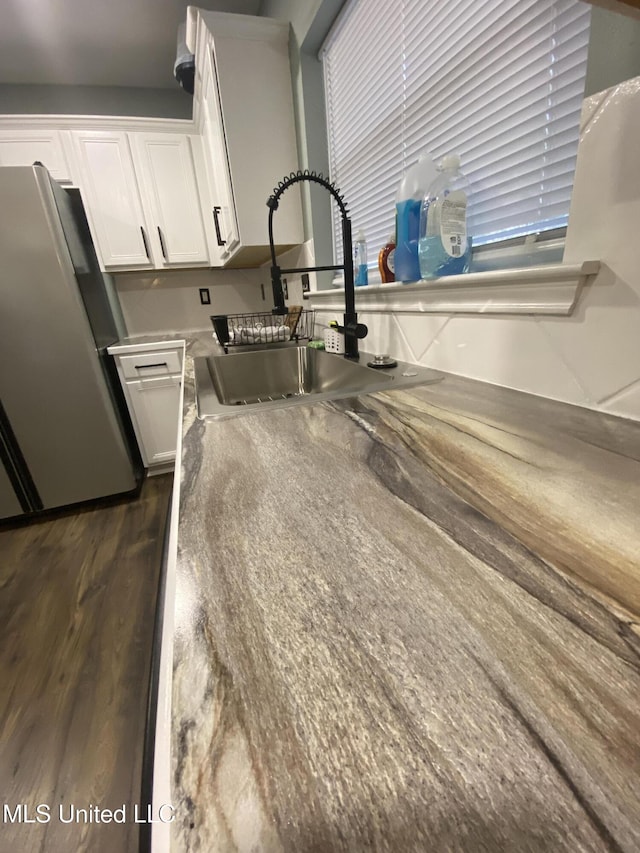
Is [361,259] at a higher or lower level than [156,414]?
higher

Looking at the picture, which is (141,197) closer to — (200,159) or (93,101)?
(200,159)

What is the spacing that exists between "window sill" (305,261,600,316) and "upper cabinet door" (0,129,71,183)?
230 cm

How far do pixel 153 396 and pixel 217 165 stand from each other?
1.29 m

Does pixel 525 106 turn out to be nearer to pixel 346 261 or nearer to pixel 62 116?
pixel 346 261

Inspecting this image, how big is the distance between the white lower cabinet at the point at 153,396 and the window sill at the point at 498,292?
1.52 m

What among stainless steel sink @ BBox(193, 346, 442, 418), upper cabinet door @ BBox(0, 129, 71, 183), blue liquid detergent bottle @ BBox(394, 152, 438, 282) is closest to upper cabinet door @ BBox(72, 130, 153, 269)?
upper cabinet door @ BBox(0, 129, 71, 183)

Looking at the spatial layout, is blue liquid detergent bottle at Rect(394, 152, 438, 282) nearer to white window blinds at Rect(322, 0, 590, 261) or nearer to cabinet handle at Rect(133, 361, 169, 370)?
white window blinds at Rect(322, 0, 590, 261)

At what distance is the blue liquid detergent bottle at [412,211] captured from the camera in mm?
923

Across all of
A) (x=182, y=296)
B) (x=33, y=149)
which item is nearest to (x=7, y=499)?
(x=182, y=296)

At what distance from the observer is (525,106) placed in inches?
30.0

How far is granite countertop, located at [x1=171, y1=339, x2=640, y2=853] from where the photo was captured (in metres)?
0.15

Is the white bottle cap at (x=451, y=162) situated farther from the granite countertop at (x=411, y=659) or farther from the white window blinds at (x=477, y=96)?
the granite countertop at (x=411, y=659)

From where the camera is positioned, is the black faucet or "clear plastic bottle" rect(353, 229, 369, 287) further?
"clear plastic bottle" rect(353, 229, 369, 287)

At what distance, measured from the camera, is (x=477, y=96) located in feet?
2.88
